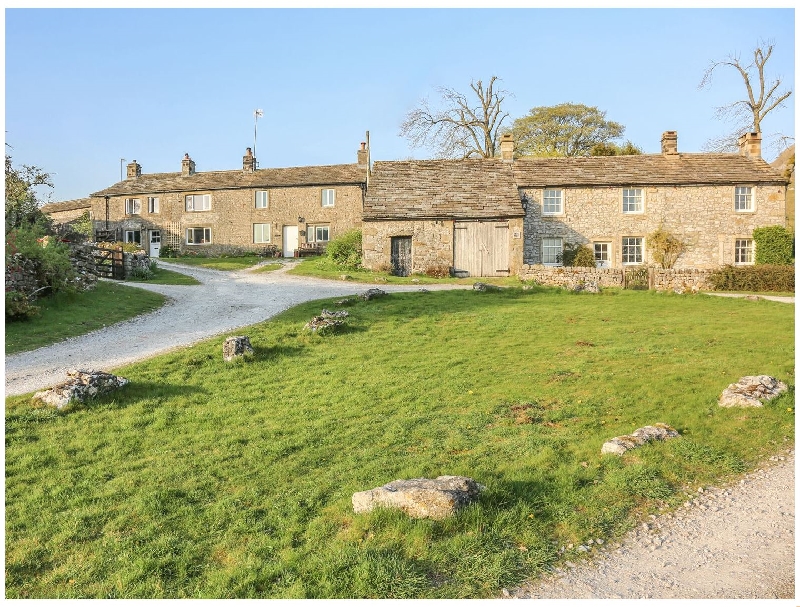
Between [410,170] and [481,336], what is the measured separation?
21.9 metres

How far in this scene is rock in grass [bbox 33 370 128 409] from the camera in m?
9.84

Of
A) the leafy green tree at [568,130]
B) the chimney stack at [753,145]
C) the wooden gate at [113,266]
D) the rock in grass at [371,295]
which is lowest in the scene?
the rock in grass at [371,295]

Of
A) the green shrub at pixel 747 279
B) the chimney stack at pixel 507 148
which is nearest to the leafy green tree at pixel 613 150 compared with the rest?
the chimney stack at pixel 507 148

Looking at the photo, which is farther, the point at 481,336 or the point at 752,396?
the point at 481,336

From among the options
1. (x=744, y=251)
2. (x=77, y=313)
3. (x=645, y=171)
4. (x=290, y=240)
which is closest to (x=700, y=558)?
(x=77, y=313)

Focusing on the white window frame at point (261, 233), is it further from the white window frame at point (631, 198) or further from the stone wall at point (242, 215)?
the white window frame at point (631, 198)

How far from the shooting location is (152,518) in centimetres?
632

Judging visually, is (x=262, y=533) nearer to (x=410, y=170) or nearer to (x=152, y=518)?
(x=152, y=518)

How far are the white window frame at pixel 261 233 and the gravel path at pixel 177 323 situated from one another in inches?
669

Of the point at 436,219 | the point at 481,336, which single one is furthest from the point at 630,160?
the point at 481,336

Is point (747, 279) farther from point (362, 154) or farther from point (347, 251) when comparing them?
point (362, 154)

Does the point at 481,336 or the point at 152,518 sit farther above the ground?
the point at 481,336

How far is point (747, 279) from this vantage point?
83.3 ft

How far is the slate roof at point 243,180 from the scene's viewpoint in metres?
45.2
